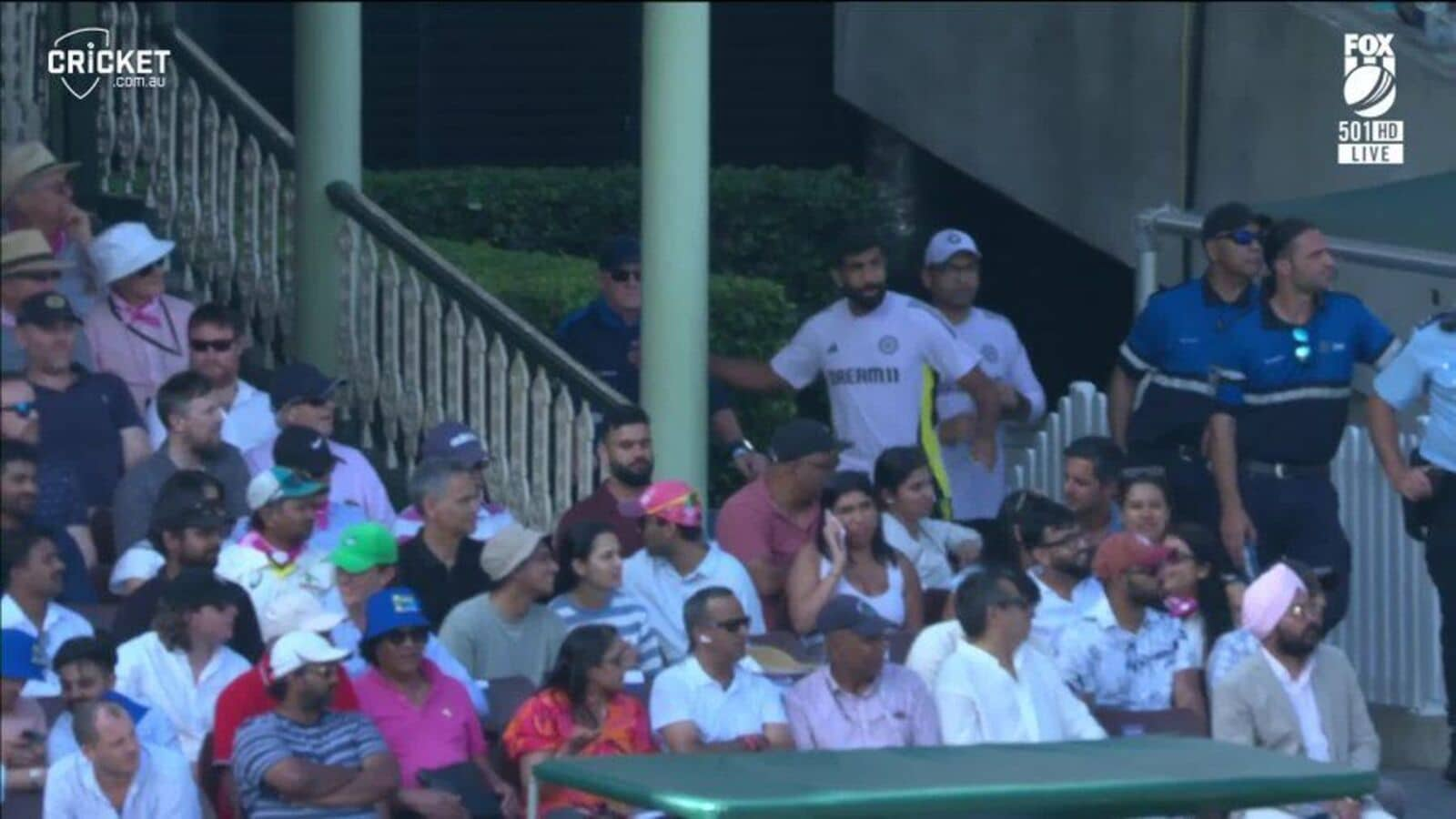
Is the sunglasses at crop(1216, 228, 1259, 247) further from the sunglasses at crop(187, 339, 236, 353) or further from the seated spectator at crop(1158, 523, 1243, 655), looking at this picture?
the sunglasses at crop(187, 339, 236, 353)

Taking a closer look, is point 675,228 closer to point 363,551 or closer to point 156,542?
point 363,551

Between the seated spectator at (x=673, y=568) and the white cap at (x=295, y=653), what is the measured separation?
169cm

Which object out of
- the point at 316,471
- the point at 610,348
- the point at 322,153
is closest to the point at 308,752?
the point at 316,471

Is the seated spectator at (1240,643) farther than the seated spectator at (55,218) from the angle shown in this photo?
No

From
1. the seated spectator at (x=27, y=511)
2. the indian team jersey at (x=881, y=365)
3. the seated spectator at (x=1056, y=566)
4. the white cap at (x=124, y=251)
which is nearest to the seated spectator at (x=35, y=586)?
the seated spectator at (x=27, y=511)

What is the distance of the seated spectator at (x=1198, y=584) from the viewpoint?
10438 mm

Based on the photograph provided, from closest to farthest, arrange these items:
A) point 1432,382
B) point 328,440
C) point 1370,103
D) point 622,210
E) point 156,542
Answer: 1. point 156,542
2. point 1432,382
3. point 328,440
4. point 1370,103
5. point 622,210

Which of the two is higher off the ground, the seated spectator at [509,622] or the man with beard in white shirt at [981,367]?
the man with beard in white shirt at [981,367]

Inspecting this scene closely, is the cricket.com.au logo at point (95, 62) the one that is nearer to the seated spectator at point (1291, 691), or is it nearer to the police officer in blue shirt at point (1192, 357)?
the police officer in blue shirt at point (1192, 357)

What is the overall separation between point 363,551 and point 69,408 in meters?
1.24

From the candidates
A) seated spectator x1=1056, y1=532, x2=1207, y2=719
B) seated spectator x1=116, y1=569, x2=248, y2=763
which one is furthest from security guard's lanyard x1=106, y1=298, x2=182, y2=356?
seated spectator x1=1056, y1=532, x2=1207, y2=719

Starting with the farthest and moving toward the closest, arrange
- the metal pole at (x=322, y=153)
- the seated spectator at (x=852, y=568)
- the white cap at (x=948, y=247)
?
the metal pole at (x=322, y=153)
the white cap at (x=948, y=247)
the seated spectator at (x=852, y=568)

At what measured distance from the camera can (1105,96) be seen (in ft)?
54.0

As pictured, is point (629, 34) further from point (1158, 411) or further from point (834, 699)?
point (834, 699)
